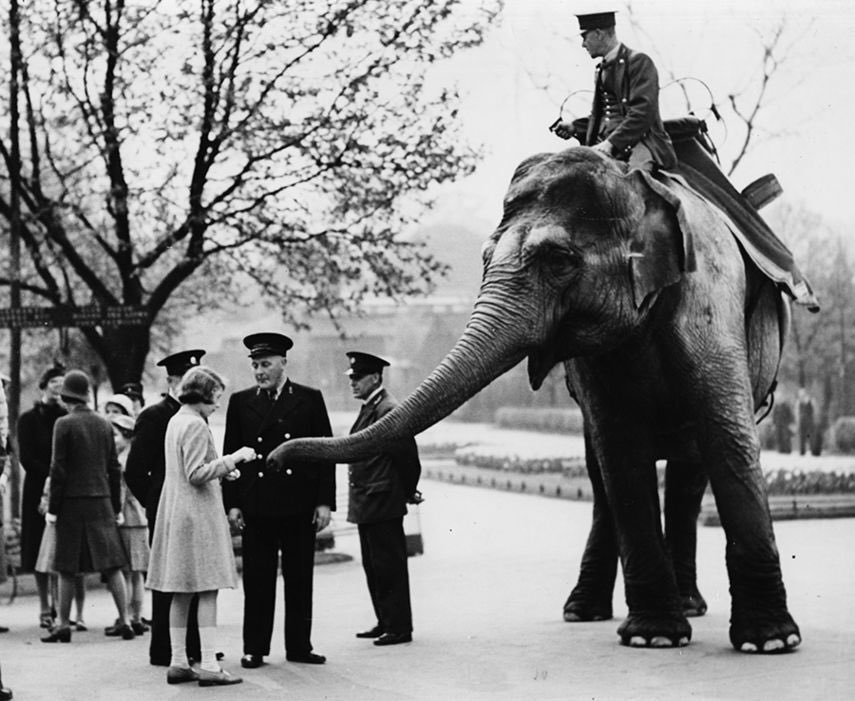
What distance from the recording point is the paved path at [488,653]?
834 cm

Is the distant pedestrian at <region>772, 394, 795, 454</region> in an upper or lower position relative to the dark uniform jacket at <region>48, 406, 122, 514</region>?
upper

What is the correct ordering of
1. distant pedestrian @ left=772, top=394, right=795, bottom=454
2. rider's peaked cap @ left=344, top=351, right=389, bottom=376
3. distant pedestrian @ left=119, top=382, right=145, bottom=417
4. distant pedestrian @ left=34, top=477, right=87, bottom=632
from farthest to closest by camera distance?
distant pedestrian @ left=772, top=394, right=795, bottom=454
distant pedestrian @ left=119, top=382, right=145, bottom=417
distant pedestrian @ left=34, top=477, right=87, bottom=632
rider's peaked cap @ left=344, top=351, right=389, bottom=376

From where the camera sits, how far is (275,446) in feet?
32.2

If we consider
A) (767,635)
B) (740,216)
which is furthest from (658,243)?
(767,635)

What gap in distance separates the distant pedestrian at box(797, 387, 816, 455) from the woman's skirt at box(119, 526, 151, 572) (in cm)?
1356

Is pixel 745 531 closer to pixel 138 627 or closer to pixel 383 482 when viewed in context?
pixel 383 482

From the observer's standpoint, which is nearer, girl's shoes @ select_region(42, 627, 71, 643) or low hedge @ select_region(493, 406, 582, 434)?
girl's shoes @ select_region(42, 627, 71, 643)

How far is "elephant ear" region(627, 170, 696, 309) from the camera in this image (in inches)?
340

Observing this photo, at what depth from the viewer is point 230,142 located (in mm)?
16797

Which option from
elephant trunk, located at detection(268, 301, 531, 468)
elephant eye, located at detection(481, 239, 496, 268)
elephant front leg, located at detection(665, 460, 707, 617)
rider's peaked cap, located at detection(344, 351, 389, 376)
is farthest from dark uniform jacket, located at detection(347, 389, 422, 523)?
elephant trunk, located at detection(268, 301, 531, 468)

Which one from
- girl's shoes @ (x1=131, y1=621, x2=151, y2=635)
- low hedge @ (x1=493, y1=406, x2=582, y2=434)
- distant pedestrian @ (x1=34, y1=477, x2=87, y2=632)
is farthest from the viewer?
low hedge @ (x1=493, y1=406, x2=582, y2=434)

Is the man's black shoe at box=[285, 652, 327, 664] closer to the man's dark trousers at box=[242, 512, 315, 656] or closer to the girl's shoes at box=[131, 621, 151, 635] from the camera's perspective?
the man's dark trousers at box=[242, 512, 315, 656]

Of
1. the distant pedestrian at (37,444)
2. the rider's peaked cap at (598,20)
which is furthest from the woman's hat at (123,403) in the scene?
the rider's peaked cap at (598,20)

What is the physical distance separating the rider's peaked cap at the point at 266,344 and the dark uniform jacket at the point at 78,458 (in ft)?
7.10
